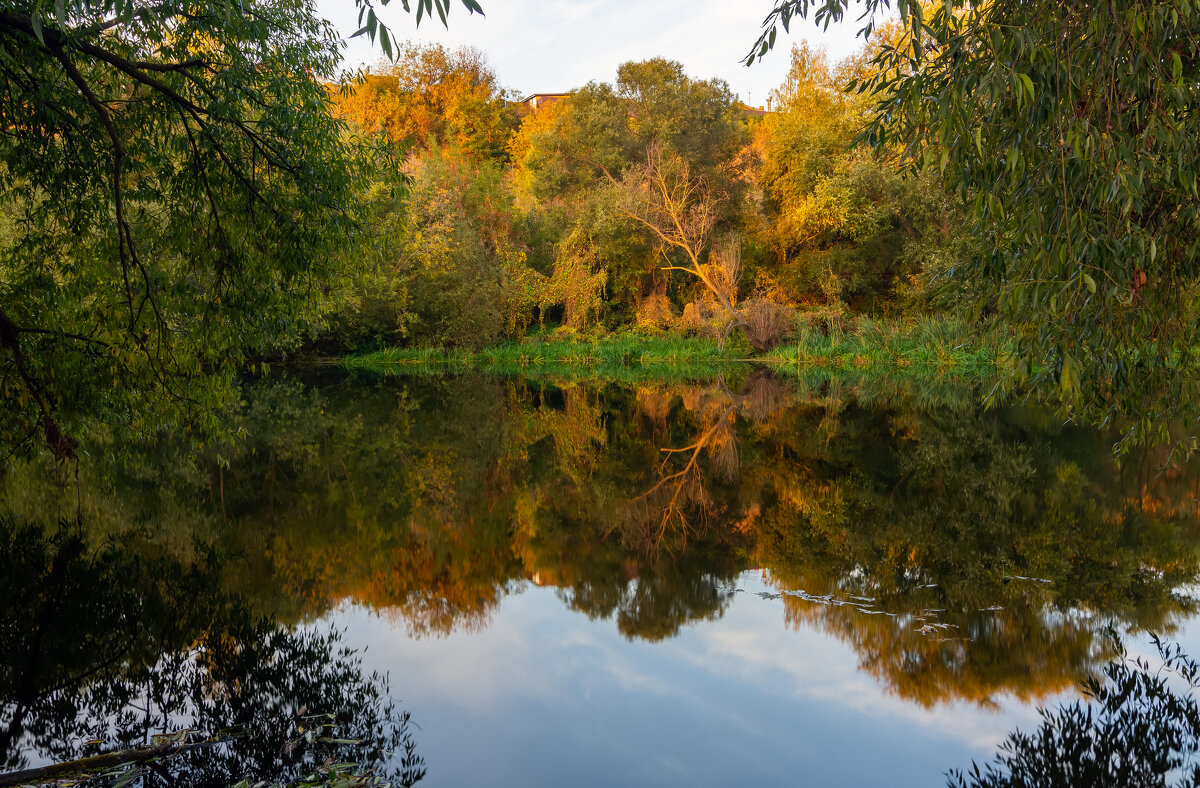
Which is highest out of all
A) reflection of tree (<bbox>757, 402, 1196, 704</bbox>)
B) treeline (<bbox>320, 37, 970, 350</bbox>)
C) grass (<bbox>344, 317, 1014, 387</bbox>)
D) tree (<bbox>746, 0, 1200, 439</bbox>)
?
treeline (<bbox>320, 37, 970, 350</bbox>)

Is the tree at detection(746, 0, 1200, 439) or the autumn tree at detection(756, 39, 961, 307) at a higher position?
the autumn tree at detection(756, 39, 961, 307)

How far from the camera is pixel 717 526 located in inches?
324

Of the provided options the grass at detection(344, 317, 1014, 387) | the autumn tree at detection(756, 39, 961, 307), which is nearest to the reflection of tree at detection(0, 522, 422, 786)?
the grass at detection(344, 317, 1014, 387)

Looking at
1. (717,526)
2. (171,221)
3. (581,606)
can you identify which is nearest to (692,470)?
(717,526)

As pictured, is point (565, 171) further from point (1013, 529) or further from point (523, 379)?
point (1013, 529)

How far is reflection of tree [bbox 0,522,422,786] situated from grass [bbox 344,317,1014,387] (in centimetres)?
2111

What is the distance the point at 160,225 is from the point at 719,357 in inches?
1038

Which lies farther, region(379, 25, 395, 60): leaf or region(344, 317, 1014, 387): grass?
region(344, 317, 1014, 387): grass

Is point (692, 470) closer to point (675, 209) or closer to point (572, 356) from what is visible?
point (675, 209)

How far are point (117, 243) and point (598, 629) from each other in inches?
204

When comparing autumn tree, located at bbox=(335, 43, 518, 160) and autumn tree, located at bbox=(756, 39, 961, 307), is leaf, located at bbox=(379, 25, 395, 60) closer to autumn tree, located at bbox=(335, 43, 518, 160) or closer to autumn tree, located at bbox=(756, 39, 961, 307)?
autumn tree, located at bbox=(756, 39, 961, 307)

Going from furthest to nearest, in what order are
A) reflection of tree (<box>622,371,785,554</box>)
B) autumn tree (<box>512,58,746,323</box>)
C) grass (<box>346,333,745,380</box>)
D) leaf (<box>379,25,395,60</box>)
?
autumn tree (<box>512,58,746,323</box>) < grass (<box>346,333,745,380</box>) < reflection of tree (<box>622,371,785,554</box>) < leaf (<box>379,25,395,60</box>)

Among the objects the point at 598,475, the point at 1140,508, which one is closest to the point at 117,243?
the point at 598,475

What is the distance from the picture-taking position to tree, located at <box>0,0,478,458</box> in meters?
6.54
